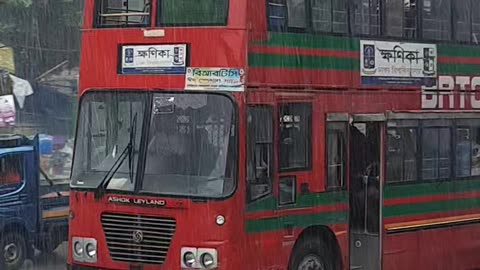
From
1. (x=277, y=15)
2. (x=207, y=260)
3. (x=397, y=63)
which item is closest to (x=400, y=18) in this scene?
(x=397, y=63)

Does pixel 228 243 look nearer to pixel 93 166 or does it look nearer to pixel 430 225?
pixel 93 166

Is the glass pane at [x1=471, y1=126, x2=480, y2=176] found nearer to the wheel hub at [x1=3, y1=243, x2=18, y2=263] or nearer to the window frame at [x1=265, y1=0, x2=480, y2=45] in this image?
the window frame at [x1=265, y1=0, x2=480, y2=45]

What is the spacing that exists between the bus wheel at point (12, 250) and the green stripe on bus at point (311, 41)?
5963 millimetres

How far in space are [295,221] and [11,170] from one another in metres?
5.72

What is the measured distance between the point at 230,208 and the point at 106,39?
7.96ft

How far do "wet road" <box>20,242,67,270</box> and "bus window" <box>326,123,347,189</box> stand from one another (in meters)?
5.48

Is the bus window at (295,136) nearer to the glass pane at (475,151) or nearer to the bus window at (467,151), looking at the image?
the bus window at (467,151)

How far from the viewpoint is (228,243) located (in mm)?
9758

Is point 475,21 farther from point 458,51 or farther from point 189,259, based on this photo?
point 189,259

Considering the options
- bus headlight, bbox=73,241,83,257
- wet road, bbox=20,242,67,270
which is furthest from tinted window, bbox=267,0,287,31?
wet road, bbox=20,242,67,270

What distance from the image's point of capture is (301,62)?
10.7 metres

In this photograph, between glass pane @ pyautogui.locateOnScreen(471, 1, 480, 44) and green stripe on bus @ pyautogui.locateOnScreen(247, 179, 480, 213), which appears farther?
glass pane @ pyautogui.locateOnScreen(471, 1, 480, 44)

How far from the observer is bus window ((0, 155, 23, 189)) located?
14.5 m

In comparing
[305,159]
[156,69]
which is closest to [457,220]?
[305,159]
